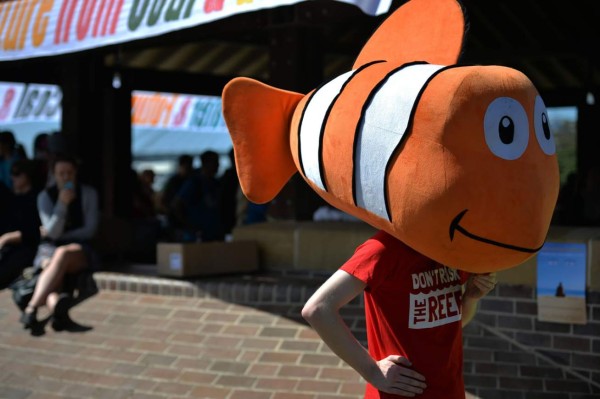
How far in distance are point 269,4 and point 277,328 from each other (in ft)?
7.67

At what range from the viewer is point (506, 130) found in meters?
2.60

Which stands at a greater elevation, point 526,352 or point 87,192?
point 87,192

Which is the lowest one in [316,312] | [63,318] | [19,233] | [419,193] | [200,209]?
[63,318]

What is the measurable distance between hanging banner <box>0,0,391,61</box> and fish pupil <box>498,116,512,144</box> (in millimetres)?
3773

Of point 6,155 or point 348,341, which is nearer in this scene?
point 348,341

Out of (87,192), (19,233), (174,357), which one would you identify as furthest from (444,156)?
(19,233)

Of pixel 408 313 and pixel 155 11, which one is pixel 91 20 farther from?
pixel 408 313

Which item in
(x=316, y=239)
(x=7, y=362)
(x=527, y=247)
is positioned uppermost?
(x=527, y=247)

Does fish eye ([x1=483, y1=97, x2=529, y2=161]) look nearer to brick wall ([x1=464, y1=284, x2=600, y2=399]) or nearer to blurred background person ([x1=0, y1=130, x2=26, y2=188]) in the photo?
brick wall ([x1=464, y1=284, x2=600, y2=399])

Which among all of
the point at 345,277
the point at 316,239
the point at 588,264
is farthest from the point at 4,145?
the point at 345,277

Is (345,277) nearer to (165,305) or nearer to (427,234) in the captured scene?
(427,234)

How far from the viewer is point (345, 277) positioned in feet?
9.04

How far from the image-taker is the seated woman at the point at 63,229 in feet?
23.4

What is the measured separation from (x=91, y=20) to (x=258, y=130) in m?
5.26
